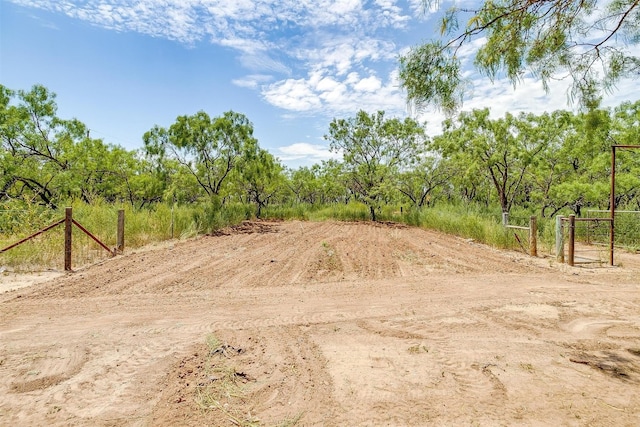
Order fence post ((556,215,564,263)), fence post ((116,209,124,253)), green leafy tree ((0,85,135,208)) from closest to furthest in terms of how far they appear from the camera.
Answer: fence post ((556,215,564,263)) < fence post ((116,209,124,253)) < green leafy tree ((0,85,135,208))

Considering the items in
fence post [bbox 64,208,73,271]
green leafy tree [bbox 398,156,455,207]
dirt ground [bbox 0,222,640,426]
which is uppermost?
green leafy tree [bbox 398,156,455,207]

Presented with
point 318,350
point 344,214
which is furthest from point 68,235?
point 344,214

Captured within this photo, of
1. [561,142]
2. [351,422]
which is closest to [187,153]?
[351,422]

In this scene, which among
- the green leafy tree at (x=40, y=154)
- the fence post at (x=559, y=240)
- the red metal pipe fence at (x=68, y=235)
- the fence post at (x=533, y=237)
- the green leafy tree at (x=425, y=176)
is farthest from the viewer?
the green leafy tree at (x=425, y=176)

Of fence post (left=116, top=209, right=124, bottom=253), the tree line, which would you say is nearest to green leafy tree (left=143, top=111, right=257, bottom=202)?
the tree line

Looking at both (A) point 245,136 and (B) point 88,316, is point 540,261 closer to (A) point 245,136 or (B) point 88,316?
(B) point 88,316

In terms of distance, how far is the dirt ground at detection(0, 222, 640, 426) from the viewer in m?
2.67

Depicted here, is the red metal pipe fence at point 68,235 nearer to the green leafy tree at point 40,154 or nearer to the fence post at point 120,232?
the fence post at point 120,232

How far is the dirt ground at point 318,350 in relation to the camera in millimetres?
2666

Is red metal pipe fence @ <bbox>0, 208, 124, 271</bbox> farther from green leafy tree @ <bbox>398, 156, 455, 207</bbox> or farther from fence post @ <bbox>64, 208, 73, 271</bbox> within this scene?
green leafy tree @ <bbox>398, 156, 455, 207</bbox>

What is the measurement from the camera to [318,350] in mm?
3705

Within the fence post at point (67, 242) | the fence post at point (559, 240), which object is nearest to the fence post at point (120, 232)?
the fence post at point (67, 242)

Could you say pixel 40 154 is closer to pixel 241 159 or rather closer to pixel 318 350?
pixel 241 159

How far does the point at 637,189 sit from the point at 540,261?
1139cm
